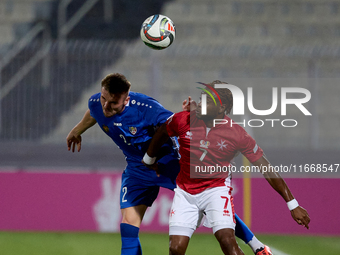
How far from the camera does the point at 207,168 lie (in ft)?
12.8

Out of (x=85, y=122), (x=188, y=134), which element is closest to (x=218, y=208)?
(x=188, y=134)

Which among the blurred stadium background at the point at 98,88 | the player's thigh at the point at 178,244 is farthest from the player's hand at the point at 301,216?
the blurred stadium background at the point at 98,88

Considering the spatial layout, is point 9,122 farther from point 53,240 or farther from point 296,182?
point 296,182

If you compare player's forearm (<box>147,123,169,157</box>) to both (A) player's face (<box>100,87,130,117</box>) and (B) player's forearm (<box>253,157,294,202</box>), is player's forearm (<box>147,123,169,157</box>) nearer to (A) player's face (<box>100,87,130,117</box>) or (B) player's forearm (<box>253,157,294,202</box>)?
(A) player's face (<box>100,87,130,117</box>)

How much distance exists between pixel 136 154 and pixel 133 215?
544mm

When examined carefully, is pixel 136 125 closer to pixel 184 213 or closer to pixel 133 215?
pixel 133 215

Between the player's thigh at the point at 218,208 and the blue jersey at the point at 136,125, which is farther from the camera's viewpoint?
the blue jersey at the point at 136,125

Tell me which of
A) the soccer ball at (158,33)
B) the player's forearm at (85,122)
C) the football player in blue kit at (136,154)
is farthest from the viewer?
the soccer ball at (158,33)

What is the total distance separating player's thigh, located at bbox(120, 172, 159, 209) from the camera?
4320mm

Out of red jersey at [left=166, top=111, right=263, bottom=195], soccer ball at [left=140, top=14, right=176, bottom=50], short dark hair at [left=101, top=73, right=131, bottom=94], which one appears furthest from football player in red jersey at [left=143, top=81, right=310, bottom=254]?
soccer ball at [left=140, top=14, right=176, bottom=50]

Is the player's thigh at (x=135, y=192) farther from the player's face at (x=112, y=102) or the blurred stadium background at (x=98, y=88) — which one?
the blurred stadium background at (x=98, y=88)

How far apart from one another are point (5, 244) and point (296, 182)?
4074 mm

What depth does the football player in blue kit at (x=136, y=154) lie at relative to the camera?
4211mm

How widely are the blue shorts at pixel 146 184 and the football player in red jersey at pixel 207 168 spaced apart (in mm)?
302
